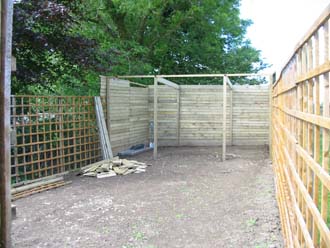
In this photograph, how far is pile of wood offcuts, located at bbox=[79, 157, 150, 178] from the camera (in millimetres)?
6410

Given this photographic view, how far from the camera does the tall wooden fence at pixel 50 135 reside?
5500 millimetres

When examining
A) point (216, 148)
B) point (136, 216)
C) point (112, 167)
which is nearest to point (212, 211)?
point (136, 216)

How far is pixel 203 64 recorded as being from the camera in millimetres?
13031

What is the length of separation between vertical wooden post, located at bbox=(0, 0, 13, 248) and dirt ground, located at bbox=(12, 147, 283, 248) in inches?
30.9

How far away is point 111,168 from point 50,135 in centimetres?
126

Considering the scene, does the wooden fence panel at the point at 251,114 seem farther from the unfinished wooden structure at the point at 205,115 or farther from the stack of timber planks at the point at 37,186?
the stack of timber planks at the point at 37,186

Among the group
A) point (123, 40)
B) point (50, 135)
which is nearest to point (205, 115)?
point (123, 40)

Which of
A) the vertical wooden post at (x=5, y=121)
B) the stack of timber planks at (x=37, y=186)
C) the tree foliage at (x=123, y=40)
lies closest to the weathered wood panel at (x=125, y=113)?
the tree foliage at (x=123, y=40)

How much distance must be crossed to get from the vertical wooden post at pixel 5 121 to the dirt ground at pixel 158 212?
78 cm

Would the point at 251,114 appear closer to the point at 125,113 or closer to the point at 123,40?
the point at 125,113

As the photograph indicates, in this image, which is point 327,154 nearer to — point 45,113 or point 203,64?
point 45,113

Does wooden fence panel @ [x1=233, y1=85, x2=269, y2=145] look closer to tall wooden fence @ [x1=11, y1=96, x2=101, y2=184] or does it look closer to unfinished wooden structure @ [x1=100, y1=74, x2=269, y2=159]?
unfinished wooden structure @ [x1=100, y1=74, x2=269, y2=159]

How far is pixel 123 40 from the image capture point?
10.5 m

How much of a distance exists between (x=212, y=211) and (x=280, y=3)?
641 centimetres
